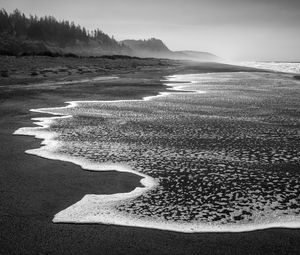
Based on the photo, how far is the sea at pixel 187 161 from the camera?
2795 millimetres

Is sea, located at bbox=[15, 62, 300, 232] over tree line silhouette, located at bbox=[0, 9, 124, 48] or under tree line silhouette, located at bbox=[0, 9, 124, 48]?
under

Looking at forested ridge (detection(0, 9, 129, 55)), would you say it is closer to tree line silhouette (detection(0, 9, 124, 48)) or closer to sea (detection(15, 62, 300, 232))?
tree line silhouette (detection(0, 9, 124, 48))

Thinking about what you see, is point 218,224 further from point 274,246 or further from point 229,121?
point 229,121

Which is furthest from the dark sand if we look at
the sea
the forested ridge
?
the forested ridge

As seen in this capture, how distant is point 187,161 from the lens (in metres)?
4.21

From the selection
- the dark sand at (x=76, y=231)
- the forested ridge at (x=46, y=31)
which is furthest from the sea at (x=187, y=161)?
the forested ridge at (x=46, y=31)

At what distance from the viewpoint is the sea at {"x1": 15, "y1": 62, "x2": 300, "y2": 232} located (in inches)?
110

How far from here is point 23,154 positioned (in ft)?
15.0

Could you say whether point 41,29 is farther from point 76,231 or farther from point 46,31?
point 76,231

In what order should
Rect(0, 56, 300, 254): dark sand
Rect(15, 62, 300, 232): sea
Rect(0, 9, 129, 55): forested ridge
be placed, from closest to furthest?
1. Rect(0, 56, 300, 254): dark sand
2. Rect(15, 62, 300, 232): sea
3. Rect(0, 9, 129, 55): forested ridge

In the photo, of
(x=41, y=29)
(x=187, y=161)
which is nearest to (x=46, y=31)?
(x=41, y=29)

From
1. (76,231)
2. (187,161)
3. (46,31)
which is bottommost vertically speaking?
(76,231)

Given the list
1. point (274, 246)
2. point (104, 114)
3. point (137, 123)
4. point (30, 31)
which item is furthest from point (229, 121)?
point (30, 31)

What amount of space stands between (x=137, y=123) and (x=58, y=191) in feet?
11.6
